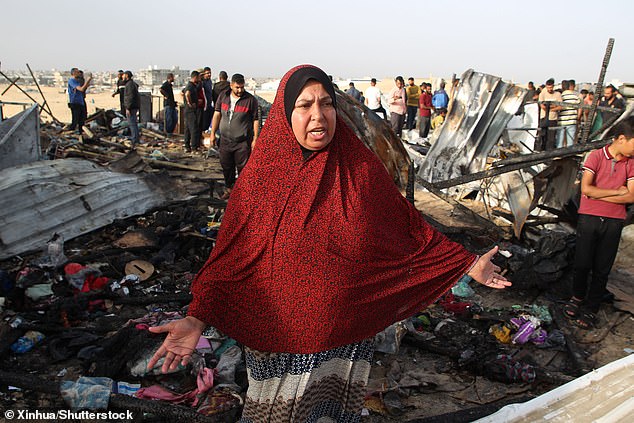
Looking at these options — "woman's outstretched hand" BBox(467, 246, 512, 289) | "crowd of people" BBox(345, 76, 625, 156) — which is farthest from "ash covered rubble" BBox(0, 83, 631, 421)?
"crowd of people" BBox(345, 76, 625, 156)

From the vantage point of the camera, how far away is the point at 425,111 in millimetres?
14812

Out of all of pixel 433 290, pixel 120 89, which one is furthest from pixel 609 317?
pixel 120 89

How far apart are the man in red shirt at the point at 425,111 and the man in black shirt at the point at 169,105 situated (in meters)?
7.51

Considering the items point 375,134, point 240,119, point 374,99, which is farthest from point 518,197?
point 374,99

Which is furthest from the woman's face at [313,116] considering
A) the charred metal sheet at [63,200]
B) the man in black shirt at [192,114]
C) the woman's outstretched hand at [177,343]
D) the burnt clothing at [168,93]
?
the burnt clothing at [168,93]

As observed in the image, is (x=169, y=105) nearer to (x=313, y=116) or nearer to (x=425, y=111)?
(x=425, y=111)

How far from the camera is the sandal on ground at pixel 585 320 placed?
446 centimetres

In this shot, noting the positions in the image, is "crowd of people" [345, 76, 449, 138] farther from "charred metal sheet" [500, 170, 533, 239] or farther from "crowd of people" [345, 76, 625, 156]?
"charred metal sheet" [500, 170, 533, 239]

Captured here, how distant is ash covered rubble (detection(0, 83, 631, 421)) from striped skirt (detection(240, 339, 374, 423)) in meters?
0.94

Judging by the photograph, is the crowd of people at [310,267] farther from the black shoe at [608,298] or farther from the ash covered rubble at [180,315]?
the black shoe at [608,298]

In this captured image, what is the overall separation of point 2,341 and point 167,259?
1.97 metres

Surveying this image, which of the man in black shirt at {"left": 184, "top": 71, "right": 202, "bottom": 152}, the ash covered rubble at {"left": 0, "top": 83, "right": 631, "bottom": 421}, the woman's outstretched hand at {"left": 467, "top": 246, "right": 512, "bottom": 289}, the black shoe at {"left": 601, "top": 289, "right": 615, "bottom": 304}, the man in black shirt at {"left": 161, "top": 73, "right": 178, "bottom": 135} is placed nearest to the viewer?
the woman's outstretched hand at {"left": 467, "top": 246, "right": 512, "bottom": 289}

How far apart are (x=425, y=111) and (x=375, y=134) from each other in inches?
362

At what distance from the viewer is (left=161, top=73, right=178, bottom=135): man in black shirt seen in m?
13.5
